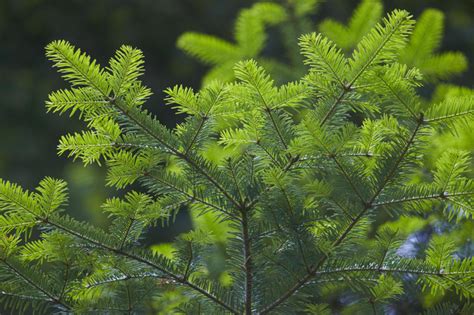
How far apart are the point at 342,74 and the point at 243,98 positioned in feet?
0.61

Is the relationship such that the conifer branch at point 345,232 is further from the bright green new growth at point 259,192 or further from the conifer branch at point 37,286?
the conifer branch at point 37,286

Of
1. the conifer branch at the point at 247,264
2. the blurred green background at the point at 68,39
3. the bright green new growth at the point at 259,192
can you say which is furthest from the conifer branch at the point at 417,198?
the blurred green background at the point at 68,39

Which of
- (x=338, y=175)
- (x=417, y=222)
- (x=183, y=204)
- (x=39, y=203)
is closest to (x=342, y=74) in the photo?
Result: (x=338, y=175)

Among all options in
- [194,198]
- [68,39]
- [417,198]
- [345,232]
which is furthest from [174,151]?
[68,39]

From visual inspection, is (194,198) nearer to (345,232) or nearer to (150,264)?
(150,264)

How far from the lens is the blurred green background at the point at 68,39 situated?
21.0 feet

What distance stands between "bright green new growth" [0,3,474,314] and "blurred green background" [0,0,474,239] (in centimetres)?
435

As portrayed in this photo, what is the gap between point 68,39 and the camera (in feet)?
24.2

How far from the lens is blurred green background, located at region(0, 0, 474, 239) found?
6398 millimetres

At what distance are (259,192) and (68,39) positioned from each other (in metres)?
6.38

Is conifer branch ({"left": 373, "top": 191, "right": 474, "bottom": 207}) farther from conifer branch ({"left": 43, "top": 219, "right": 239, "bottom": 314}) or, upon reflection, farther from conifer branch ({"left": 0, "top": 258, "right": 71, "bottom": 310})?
conifer branch ({"left": 0, "top": 258, "right": 71, "bottom": 310})

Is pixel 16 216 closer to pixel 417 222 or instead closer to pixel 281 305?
pixel 281 305

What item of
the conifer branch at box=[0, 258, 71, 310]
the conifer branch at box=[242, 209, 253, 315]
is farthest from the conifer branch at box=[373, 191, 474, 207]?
the conifer branch at box=[0, 258, 71, 310]

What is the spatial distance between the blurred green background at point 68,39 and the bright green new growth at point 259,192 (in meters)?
4.35
